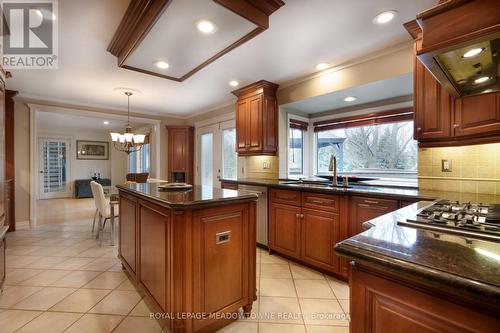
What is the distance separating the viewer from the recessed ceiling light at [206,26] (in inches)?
73.5

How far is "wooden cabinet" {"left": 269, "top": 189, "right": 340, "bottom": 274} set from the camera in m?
2.40

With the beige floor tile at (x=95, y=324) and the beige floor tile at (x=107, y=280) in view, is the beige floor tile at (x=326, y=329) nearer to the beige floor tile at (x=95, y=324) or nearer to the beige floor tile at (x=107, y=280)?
the beige floor tile at (x=95, y=324)

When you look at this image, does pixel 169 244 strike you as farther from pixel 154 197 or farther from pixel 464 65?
pixel 464 65

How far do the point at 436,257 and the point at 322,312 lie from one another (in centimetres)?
153

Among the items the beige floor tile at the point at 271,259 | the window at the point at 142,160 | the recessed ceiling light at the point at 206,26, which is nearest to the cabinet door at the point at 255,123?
the beige floor tile at the point at 271,259

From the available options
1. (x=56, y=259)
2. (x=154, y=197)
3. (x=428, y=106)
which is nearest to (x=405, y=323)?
(x=154, y=197)

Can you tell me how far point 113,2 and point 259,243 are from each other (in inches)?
119

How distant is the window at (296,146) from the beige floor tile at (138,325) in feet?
8.96

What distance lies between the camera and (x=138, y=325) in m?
1.72

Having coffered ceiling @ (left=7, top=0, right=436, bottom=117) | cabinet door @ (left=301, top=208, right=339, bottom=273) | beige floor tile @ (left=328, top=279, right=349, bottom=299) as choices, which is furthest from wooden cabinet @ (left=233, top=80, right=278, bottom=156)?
beige floor tile @ (left=328, top=279, right=349, bottom=299)

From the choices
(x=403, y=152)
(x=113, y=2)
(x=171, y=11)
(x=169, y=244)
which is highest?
(x=113, y=2)

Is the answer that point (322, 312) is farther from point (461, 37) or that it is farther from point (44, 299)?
point (44, 299)

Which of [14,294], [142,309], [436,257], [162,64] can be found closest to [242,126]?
[162,64]

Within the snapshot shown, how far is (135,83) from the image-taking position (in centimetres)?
359
